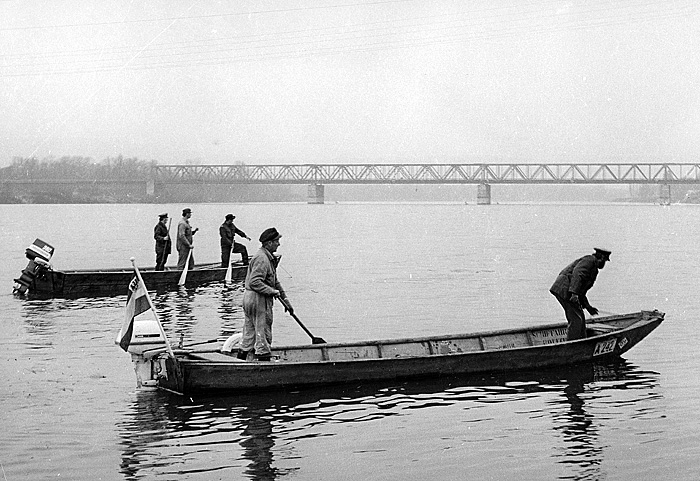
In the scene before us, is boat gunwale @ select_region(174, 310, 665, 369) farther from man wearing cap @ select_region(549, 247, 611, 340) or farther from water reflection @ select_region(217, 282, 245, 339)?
water reflection @ select_region(217, 282, 245, 339)

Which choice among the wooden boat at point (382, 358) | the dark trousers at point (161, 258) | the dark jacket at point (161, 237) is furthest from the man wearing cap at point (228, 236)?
the wooden boat at point (382, 358)

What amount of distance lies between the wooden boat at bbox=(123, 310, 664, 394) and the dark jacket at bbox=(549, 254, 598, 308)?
2.85 ft

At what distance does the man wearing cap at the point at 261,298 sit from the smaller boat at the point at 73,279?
1382 cm

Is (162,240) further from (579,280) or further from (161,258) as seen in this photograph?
(579,280)

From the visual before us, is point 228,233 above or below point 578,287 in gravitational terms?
above

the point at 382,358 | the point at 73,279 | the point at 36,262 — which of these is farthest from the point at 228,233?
the point at 382,358

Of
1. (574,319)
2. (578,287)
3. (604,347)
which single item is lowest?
(604,347)

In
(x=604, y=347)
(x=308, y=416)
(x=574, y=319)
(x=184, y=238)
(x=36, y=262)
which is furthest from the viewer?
(x=184, y=238)

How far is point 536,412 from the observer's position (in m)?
13.4

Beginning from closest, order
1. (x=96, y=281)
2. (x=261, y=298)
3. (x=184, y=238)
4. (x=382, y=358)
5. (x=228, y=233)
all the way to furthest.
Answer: (x=261, y=298) → (x=382, y=358) → (x=96, y=281) → (x=184, y=238) → (x=228, y=233)

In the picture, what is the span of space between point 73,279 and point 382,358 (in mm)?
15430

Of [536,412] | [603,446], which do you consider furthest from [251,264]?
[603,446]

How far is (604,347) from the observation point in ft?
53.6

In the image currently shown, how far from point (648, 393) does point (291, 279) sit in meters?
23.4
